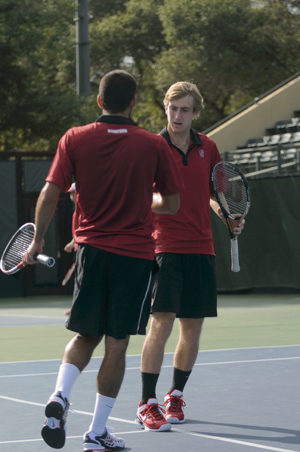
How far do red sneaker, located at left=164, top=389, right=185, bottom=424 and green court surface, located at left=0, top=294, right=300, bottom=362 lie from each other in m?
2.81

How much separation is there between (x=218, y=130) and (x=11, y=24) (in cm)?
582

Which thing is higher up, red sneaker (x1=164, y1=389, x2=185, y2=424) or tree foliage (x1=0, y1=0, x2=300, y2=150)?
tree foliage (x1=0, y1=0, x2=300, y2=150)

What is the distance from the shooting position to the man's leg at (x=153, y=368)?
4.64 meters

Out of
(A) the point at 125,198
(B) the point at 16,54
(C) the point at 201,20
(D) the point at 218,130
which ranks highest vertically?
(C) the point at 201,20

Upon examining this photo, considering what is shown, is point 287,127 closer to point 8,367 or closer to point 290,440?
point 8,367

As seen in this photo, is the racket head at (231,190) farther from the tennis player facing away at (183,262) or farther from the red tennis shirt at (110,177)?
the red tennis shirt at (110,177)

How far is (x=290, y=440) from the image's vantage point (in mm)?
4250

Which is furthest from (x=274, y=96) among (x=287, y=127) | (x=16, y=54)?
(x=16, y=54)

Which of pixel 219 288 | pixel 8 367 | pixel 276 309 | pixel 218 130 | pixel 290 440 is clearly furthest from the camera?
pixel 218 130

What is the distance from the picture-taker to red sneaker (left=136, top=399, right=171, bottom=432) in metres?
4.58

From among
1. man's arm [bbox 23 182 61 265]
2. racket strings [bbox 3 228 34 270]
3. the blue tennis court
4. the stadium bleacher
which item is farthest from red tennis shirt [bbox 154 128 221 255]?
the stadium bleacher

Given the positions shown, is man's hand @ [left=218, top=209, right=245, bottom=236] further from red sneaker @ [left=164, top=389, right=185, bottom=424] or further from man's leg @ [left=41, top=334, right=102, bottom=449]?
man's leg @ [left=41, top=334, right=102, bottom=449]

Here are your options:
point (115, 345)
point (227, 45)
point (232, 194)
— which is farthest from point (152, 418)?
point (227, 45)

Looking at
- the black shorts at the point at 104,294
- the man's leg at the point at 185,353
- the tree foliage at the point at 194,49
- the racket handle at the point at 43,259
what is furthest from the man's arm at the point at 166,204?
the tree foliage at the point at 194,49
